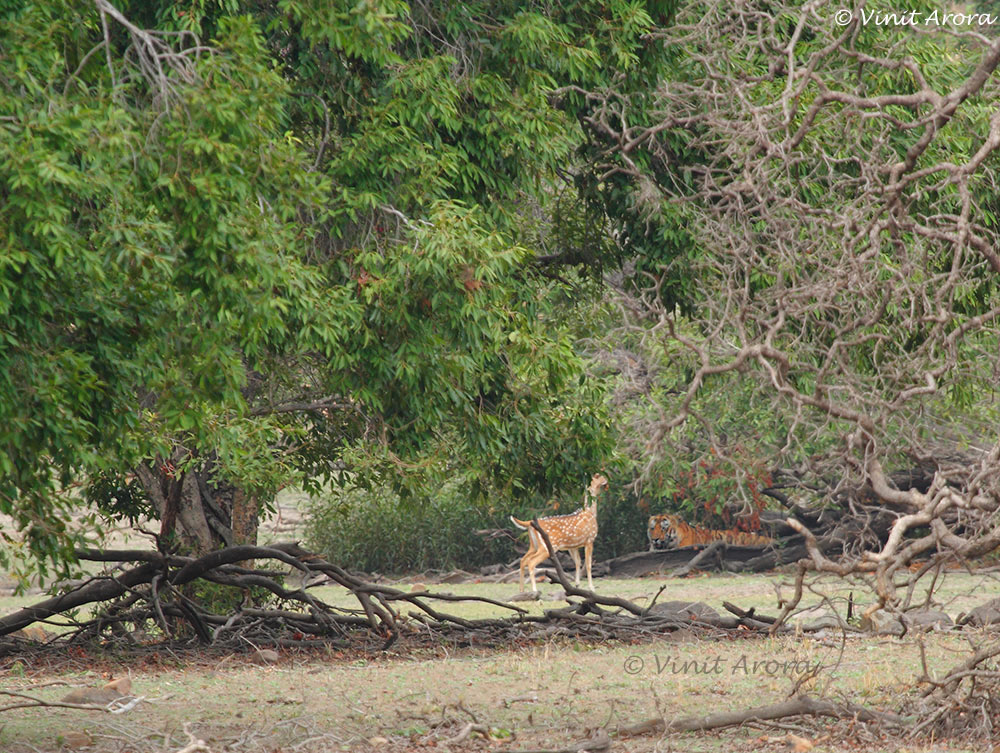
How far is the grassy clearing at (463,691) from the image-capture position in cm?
816

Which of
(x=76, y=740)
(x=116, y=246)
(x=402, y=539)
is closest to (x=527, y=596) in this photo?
(x=402, y=539)

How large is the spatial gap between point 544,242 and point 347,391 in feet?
14.6

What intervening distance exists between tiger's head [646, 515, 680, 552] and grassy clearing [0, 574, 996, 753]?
1120 cm

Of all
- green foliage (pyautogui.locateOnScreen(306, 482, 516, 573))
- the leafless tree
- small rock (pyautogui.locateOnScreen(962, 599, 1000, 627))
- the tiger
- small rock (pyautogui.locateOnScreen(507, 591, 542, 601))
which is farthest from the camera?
green foliage (pyautogui.locateOnScreen(306, 482, 516, 573))

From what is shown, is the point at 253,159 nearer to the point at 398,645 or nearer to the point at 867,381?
the point at 398,645

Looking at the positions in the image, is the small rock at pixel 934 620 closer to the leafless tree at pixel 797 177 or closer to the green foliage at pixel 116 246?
the leafless tree at pixel 797 177

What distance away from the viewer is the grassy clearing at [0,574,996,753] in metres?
8.16

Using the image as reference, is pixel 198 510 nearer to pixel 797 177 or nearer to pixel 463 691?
pixel 463 691

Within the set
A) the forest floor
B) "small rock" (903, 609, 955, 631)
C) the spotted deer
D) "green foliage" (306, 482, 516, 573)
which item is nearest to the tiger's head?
"green foliage" (306, 482, 516, 573)

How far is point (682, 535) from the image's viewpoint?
977 inches

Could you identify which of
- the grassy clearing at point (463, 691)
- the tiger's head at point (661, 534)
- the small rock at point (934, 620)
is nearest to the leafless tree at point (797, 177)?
the small rock at point (934, 620)

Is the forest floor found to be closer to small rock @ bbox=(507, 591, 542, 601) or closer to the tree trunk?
the tree trunk

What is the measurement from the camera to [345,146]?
968cm

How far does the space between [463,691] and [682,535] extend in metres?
15.1
